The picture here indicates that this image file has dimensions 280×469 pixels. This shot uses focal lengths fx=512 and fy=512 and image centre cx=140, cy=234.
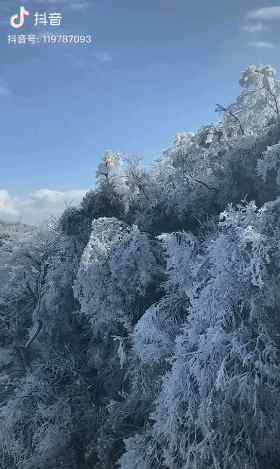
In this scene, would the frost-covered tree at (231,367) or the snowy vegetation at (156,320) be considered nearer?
the frost-covered tree at (231,367)

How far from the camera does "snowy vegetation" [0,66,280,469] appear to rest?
11711mm

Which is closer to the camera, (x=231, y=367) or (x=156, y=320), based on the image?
(x=231, y=367)

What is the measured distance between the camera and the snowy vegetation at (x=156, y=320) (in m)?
11.7

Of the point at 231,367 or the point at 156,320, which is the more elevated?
the point at 156,320

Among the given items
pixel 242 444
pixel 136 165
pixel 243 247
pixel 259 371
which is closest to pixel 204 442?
pixel 242 444

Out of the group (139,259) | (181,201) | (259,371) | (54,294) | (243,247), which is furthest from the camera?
(54,294)

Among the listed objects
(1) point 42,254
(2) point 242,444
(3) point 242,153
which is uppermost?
(3) point 242,153

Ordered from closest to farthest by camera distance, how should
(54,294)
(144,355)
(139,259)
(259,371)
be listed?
(259,371) → (144,355) → (139,259) → (54,294)

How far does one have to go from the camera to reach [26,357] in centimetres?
2108

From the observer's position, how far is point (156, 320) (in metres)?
14.7

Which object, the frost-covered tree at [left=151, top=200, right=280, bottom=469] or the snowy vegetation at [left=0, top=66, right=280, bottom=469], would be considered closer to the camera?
the frost-covered tree at [left=151, top=200, right=280, bottom=469]

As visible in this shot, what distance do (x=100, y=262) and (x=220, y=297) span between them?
627 cm

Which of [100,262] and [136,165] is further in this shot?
[136,165]

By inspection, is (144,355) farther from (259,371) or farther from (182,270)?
(259,371)
